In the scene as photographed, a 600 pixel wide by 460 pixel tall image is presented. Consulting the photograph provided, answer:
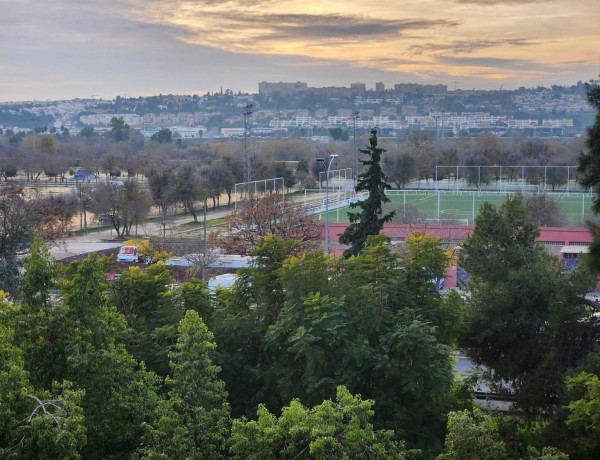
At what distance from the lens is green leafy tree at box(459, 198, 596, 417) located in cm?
1344

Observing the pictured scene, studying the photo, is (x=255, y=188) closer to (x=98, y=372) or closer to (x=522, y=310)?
(x=522, y=310)

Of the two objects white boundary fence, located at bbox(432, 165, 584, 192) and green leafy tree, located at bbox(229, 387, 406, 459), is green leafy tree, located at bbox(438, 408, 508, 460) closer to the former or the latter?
green leafy tree, located at bbox(229, 387, 406, 459)

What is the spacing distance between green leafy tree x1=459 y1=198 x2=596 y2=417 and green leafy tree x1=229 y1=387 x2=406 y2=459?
511 centimetres

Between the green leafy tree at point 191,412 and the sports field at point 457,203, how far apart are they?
3193 cm

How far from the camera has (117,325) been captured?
11.1m

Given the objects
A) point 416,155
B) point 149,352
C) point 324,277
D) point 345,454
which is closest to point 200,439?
point 345,454

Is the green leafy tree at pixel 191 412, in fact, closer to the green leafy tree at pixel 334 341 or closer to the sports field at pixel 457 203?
the green leafy tree at pixel 334 341

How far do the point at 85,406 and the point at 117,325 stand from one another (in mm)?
1798

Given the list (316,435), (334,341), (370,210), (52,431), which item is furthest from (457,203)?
(52,431)

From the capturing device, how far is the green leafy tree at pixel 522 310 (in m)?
13.4

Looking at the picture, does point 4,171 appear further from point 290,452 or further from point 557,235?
point 290,452

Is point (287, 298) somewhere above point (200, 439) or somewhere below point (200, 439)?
above

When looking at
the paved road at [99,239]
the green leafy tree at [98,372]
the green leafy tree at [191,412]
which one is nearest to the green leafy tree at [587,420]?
the green leafy tree at [191,412]

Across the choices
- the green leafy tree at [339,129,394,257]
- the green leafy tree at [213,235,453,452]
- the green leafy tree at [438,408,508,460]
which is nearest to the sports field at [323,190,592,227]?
the green leafy tree at [339,129,394,257]
